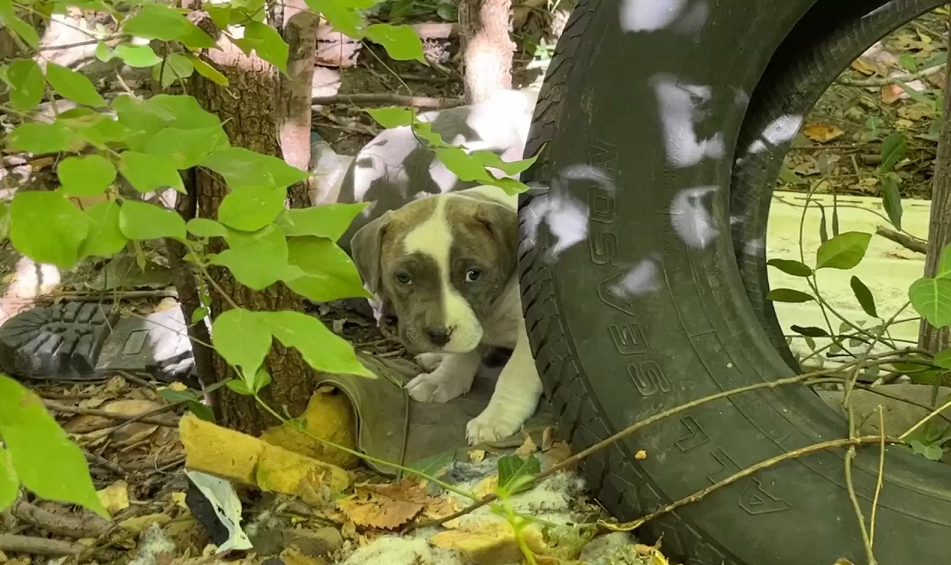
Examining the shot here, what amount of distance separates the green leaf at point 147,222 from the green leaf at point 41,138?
2.4 inches

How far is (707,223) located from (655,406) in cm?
27

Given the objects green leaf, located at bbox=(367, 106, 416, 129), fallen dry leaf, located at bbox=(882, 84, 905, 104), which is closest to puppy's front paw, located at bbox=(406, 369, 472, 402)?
green leaf, located at bbox=(367, 106, 416, 129)

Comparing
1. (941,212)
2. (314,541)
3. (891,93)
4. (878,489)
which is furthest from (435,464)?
(891,93)

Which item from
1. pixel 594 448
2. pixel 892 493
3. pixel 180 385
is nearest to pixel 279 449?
pixel 594 448

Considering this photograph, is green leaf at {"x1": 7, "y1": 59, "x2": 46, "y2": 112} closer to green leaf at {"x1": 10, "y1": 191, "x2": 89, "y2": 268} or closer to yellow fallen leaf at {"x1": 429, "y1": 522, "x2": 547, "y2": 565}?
green leaf at {"x1": 10, "y1": 191, "x2": 89, "y2": 268}

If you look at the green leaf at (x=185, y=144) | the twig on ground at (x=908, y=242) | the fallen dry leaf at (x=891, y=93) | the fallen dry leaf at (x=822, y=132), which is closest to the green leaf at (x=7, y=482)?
the green leaf at (x=185, y=144)

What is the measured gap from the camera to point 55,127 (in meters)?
0.56

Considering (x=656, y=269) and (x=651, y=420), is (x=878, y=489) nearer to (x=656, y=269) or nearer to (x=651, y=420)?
(x=651, y=420)

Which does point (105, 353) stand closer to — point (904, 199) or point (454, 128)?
point (454, 128)

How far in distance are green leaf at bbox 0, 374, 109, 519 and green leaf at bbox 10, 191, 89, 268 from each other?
0.30 feet

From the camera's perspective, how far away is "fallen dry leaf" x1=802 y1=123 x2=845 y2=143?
121 inches

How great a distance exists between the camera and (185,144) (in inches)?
23.2

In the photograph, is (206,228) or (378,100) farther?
(378,100)

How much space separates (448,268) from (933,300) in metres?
0.73
